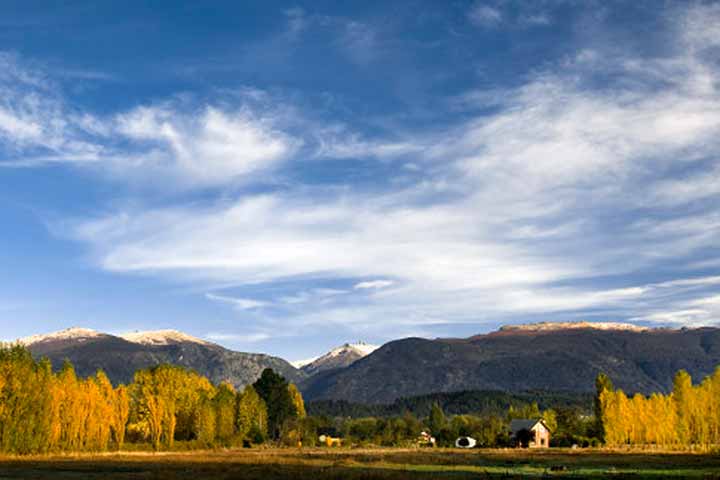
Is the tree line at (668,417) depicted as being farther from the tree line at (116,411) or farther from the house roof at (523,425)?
the tree line at (116,411)

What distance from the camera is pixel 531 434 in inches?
6024

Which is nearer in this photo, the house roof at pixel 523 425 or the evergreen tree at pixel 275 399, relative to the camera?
the house roof at pixel 523 425

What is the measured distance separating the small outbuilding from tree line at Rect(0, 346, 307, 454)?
51.3 meters

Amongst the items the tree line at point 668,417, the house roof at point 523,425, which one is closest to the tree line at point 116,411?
the house roof at point 523,425

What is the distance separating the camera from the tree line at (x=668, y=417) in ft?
492

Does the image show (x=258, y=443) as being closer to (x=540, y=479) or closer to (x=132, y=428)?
(x=132, y=428)

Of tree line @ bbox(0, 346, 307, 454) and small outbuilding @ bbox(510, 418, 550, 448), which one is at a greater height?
tree line @ bbox(0, 346, 307, 454)

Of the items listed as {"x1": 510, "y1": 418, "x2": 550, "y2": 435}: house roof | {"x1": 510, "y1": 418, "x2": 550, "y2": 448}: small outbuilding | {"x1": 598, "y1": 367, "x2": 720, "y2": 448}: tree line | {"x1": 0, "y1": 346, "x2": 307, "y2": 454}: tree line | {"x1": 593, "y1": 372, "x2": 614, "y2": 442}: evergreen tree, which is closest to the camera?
{"x1": 0, "y1": 346, "x2": 307, "y2": 454}: tree line

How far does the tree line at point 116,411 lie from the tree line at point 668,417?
237 feet

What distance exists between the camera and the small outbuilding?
152375 mm

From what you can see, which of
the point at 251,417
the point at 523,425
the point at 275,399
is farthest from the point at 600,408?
the point at 275,399

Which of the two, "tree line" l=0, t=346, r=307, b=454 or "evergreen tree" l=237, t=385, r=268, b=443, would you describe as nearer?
"tree line" l=0, t=346, r=307, b=454

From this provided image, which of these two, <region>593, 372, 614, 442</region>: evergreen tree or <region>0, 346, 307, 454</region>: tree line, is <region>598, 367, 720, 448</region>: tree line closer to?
<region>593, 372, 614, 442</region>: evergreen tree

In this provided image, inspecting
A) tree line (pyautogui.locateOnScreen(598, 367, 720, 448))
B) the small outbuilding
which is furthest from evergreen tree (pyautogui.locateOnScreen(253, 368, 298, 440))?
tree line (pyautogui.locateOnScreen(598, 367, 720, 448))
